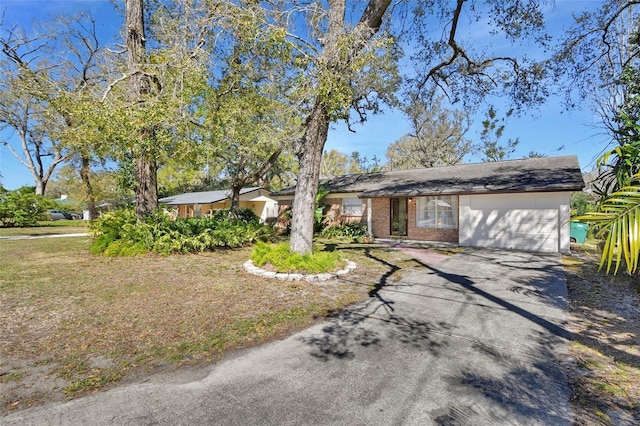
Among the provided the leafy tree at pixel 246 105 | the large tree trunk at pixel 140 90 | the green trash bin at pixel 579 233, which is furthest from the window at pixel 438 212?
the large tree trunk at pixel 140 90

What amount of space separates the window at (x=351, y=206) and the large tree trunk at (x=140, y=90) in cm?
928

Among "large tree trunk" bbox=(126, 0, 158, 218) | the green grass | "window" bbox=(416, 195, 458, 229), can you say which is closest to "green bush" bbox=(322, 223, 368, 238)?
"window" bbox=(416, 195, 458, 229)

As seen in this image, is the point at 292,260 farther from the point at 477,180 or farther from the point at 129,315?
the point at 477,180

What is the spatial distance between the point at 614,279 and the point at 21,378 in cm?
1056

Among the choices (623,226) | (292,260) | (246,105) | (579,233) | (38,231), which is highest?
(246,105)

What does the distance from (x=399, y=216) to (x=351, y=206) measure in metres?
2.68

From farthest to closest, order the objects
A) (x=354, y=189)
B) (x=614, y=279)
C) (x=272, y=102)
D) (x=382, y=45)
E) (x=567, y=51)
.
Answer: (x=354, y=189), (x=272, y=102), (x=567, y=51), (x=614, y=279), (x=382, y=45)

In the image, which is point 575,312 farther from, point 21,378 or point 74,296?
point 74,296

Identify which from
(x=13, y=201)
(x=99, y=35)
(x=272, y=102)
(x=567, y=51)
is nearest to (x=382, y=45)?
(x=272, y=102)

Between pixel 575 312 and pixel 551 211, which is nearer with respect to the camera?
pixel 575 312

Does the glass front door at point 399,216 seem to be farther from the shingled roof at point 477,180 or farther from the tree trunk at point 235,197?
the tree trunk at point 235,197

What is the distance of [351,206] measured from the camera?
16297mm

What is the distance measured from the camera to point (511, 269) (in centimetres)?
799

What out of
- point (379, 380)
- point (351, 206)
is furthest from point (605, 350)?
point (351, 206)
